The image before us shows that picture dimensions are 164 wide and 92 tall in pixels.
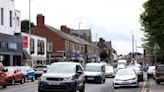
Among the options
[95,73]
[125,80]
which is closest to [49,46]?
[95,73]

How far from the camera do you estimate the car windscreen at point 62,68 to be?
23.9 metres

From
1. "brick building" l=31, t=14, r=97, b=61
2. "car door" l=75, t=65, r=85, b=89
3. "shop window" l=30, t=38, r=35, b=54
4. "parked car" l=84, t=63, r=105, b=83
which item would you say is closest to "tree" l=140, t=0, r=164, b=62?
"parked car" l=84, t=63, r=105, b=83

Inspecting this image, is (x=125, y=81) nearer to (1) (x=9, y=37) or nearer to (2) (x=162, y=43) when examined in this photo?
(2) (x=162, y=43)

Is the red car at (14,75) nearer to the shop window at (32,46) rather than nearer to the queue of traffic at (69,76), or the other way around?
the queue of traffic at (69,76)

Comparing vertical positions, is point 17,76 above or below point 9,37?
below

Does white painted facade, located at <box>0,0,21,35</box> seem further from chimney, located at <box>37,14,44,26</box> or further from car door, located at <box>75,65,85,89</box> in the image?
car door, located at <box>75,65,85,89</box>

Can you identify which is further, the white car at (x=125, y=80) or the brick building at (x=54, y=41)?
the brick building at (x=54, y=41)

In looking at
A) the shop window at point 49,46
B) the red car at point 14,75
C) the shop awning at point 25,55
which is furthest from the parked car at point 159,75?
the shop window at point 49,46

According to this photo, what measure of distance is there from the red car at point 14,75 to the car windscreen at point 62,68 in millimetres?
15010

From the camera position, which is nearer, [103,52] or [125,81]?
[125,81]

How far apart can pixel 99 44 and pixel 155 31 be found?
117 metres

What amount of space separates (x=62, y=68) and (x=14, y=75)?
16.5 meters

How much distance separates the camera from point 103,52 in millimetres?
145375

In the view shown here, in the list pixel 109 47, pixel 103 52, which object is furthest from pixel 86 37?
pixel 109 47
